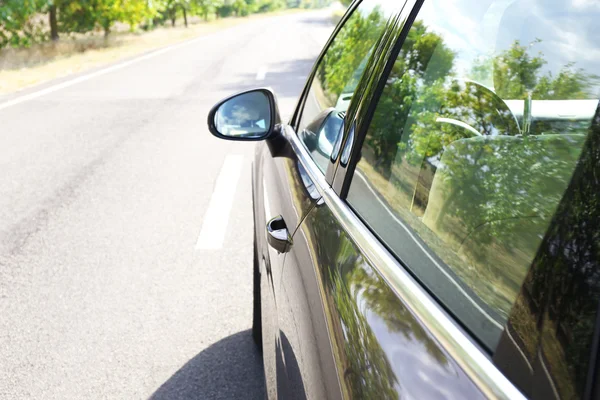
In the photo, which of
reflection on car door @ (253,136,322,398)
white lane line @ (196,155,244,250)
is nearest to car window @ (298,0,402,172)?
reflection on car door @ (253,136,322,398)

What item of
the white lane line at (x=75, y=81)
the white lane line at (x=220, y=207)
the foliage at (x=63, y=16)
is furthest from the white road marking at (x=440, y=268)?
the foliage at (x=63, y=16)

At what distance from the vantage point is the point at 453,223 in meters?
1.21

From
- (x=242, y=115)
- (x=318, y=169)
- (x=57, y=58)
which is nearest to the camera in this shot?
(x=318, y=169)

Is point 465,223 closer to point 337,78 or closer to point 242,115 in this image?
point 337,78

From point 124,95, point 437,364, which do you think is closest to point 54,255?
point 437,364

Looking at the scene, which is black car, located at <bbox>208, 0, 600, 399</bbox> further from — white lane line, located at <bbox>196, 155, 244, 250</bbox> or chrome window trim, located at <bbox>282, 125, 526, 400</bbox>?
white lane line, located at <bbox>196, 155, 244, 250</bbox>

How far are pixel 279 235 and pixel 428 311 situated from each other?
927 millimetres

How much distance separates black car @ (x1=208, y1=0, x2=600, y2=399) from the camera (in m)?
0.82

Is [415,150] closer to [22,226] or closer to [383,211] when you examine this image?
[383,211]

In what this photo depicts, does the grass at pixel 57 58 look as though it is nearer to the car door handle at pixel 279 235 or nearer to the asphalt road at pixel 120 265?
the asphalt road at pixel 120 265

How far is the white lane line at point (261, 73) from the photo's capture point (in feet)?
49.3

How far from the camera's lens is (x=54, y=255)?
431cm

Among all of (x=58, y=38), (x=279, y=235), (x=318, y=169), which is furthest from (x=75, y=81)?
(x=279, y=235)

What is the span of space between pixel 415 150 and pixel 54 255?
337 cm
